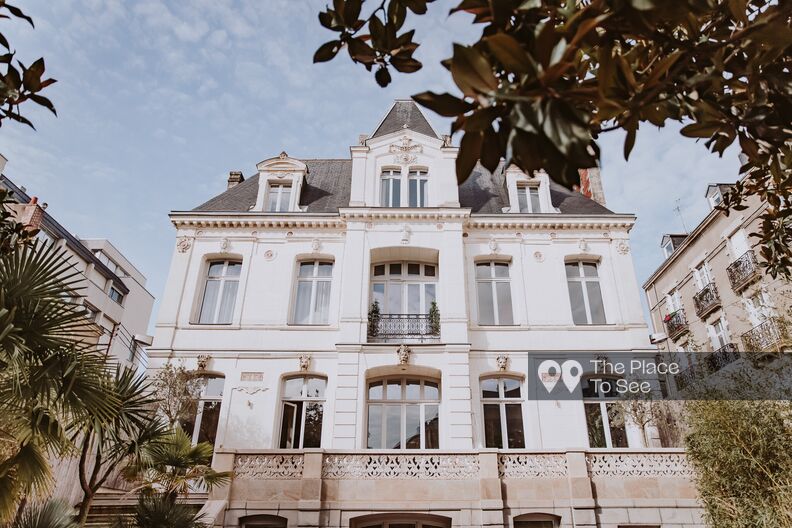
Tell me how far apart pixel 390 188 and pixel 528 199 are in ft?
14.0

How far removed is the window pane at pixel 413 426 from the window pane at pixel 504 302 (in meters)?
3.35

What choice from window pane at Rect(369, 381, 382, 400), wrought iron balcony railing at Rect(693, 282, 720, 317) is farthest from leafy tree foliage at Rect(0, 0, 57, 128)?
wrought iron balcony railing at Rect(693, 282, 720, 317)

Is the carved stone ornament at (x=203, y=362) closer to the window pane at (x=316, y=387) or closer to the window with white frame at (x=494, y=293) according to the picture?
the window pane at (x=316, y=387)

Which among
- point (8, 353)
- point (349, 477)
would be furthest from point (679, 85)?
point (349, 477)

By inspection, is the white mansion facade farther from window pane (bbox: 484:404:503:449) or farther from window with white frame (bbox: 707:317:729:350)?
window with white frame (bbox: 707:317:729:350)

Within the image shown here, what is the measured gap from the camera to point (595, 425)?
12992 mm

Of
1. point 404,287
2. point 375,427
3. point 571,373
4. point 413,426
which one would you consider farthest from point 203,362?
point 571,373

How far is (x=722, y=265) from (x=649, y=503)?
15061mm

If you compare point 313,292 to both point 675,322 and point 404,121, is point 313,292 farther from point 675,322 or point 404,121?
point 675,322

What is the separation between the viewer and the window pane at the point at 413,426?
1283cm

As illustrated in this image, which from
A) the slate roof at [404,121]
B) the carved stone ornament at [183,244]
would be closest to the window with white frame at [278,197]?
the carved stone ornament at [183,244]

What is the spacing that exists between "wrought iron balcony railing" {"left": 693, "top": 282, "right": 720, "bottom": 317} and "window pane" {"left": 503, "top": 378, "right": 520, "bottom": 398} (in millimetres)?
12430

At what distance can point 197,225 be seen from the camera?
1528 cm

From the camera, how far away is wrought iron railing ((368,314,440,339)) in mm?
13844
